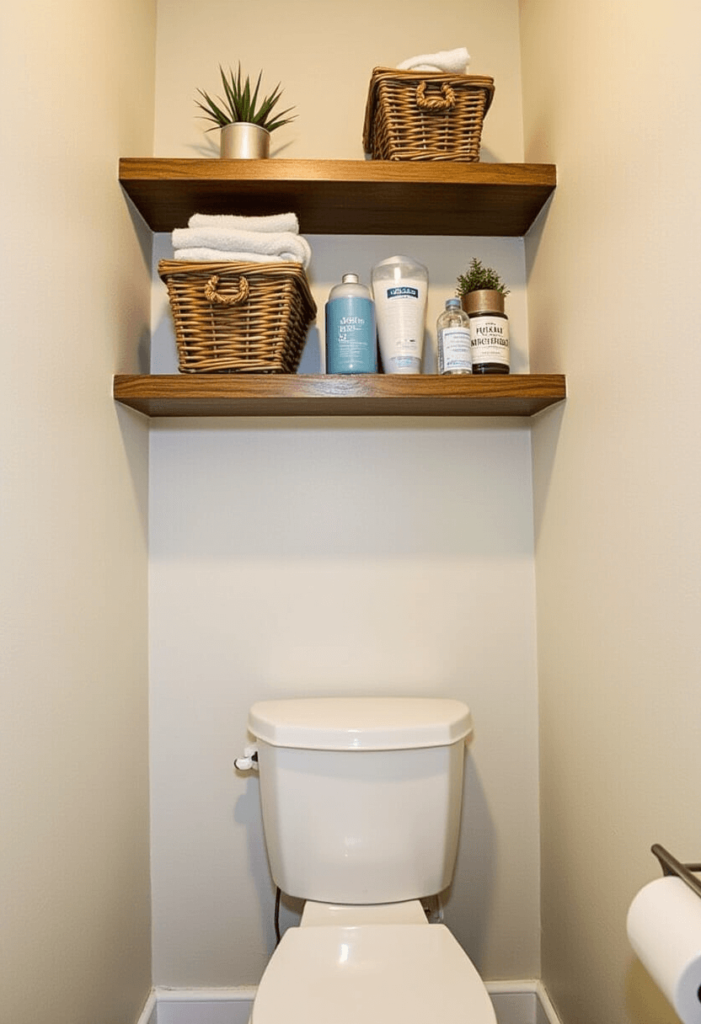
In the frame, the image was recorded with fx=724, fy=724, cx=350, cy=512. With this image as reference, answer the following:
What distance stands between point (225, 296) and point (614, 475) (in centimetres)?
70

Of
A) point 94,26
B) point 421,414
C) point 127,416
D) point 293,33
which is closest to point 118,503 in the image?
point 127,416

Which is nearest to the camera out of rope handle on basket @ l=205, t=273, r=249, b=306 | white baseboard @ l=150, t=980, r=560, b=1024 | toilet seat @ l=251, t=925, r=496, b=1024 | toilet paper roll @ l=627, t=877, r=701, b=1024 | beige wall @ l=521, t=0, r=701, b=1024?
toilet paper roll @ l=627, t=877, r=701, b=1024

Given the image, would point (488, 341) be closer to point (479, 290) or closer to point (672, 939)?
point (479, 290)

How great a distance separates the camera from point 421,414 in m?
1.52

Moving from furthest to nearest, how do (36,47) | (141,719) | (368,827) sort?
(141,719)
(368,827)
(36,47)

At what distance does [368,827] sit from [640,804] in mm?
484

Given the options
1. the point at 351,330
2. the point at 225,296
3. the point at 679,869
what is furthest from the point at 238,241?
the point at 679,869

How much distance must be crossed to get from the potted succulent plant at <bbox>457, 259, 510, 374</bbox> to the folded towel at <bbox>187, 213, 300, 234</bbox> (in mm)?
366

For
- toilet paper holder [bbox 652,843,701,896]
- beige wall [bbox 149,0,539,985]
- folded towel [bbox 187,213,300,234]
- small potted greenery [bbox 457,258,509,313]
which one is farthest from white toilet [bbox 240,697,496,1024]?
folded towel [bbox 187,213,300,234]

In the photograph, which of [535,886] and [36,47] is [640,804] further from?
[36,47]

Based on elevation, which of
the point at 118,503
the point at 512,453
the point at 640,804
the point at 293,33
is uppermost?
the point at 293,33

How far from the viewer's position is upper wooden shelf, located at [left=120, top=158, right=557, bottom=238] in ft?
4.31

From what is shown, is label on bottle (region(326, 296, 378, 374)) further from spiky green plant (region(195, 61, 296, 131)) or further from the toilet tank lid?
the toilet tank lid

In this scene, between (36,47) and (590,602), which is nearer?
(36,47)
